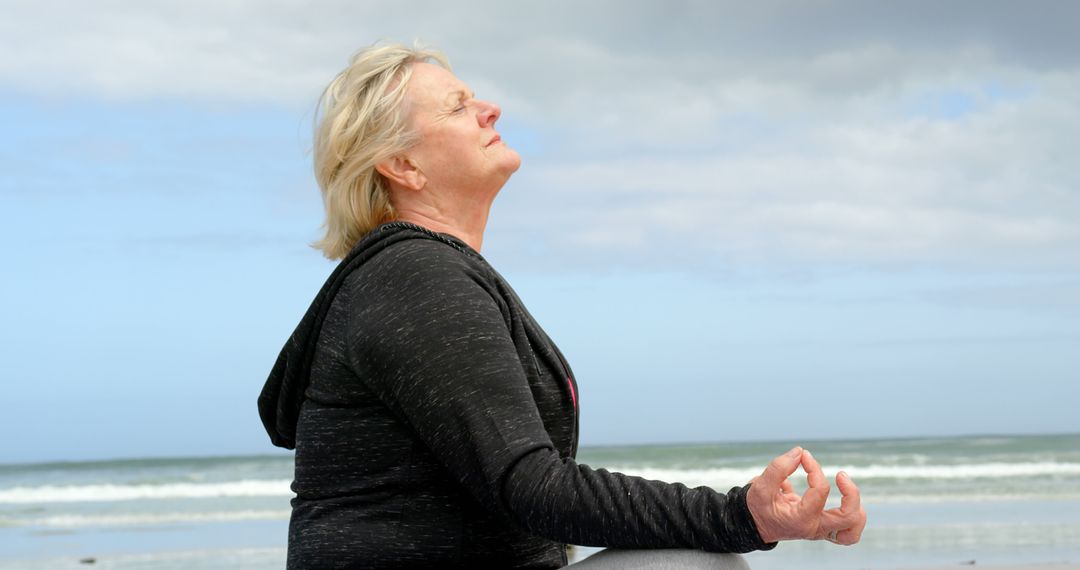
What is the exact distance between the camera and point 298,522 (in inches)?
78.7

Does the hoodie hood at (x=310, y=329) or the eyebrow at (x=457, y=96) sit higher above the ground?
the eyebrow at (x=457, y=96)

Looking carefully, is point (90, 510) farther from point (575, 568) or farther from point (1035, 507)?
point (575, 568)

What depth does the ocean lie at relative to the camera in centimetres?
701

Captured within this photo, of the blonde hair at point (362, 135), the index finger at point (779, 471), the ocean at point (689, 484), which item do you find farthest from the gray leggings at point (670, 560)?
the ocean at point (689, 484)

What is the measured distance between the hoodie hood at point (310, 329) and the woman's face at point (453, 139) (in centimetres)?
19

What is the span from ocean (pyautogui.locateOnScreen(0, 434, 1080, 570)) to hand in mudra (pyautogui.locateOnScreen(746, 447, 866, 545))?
4.51 metres

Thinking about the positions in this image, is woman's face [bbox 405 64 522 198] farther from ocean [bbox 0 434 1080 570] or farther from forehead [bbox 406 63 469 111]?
ocean [bbox 0 434 1080 570]

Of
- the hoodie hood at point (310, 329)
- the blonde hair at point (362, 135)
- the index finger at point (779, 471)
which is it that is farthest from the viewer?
the blonde hair at point (362, 135)

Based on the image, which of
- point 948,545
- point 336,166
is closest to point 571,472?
point 336,166

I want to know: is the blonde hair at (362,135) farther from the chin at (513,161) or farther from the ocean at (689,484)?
the ocean at (689,484)

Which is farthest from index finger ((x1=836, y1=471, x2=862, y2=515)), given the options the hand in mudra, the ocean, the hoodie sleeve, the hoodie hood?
the ocean

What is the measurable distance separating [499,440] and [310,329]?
450mm

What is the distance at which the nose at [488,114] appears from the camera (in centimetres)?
225

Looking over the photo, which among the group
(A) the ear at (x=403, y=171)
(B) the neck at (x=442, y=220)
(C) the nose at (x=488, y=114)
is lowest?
(B) the neck at (x=442, y=220)
